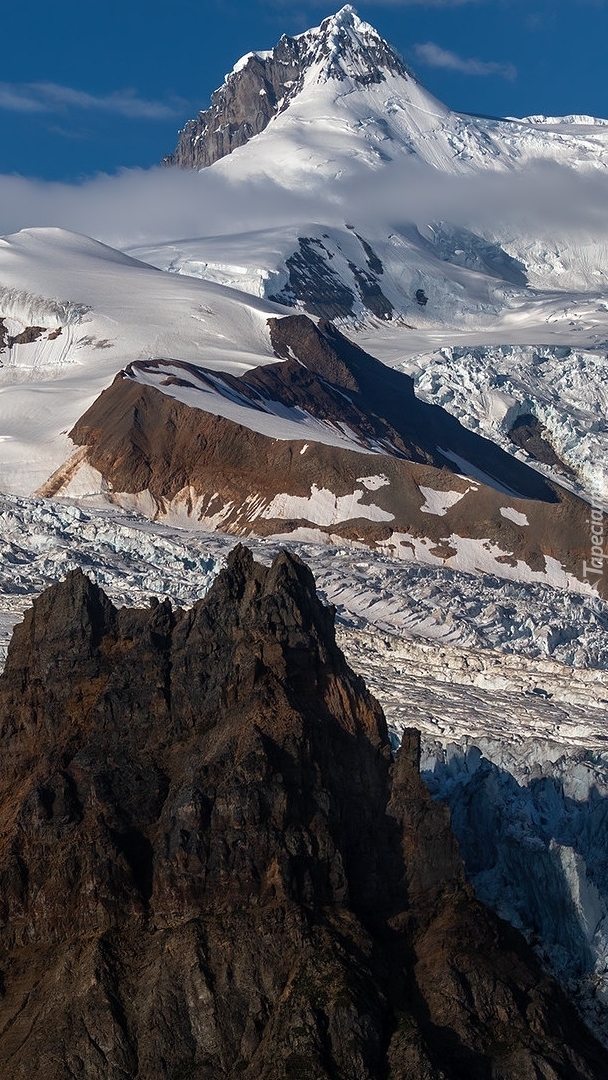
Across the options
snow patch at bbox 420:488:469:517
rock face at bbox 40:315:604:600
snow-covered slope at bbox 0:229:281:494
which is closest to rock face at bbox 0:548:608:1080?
rock face at bbox 40:315:604:600

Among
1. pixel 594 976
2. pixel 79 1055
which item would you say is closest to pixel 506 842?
pixel 594 976

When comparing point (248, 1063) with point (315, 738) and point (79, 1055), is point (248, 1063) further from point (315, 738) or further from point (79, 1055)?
point (315, 738)

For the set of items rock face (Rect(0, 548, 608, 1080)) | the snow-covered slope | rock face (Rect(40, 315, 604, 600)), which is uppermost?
the snow-covered slope

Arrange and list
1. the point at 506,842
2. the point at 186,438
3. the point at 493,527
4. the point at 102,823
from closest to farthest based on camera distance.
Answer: the point at 102,823 < the point at 506,842 < the point at 493,527 < the point at 186,438

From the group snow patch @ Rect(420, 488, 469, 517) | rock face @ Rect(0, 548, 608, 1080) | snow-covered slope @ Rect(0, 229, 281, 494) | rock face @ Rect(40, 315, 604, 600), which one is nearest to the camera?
rock face @ Rect(0, 548, 608, 1080)

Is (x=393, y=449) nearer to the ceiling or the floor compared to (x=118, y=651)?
nearer to the ceiling

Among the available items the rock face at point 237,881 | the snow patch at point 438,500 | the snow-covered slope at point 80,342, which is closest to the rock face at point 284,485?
the snow patch at point 438,500

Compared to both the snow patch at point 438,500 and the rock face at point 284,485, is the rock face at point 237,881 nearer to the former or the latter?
the rock face at point 284,485

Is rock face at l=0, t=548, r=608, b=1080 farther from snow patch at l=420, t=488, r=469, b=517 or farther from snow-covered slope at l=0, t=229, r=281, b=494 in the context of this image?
snow-covered slope at l=0, t=229, r=281, b=494

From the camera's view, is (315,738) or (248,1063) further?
(315,738)
